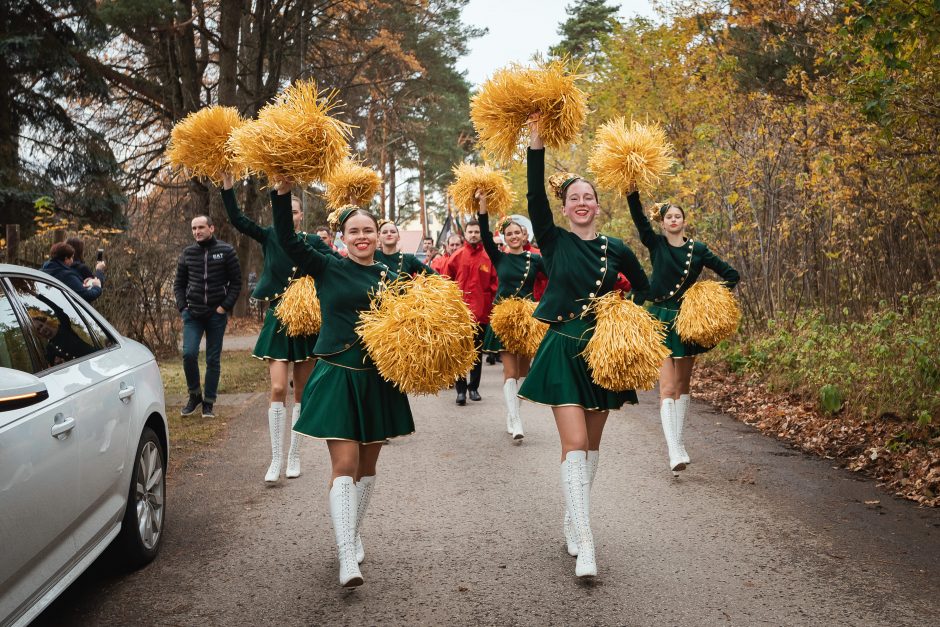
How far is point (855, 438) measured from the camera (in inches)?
314

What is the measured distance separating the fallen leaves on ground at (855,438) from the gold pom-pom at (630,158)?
297cm

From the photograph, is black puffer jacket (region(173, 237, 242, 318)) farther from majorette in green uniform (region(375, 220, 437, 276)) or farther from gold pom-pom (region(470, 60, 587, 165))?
gold pom-pom (region(470, 60, 587, 165))

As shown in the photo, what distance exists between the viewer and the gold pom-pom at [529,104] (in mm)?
4871

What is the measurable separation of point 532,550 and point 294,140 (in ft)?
8.71

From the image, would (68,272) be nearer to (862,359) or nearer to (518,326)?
(518,326)

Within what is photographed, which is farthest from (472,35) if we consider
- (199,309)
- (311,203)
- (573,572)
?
(573,572)

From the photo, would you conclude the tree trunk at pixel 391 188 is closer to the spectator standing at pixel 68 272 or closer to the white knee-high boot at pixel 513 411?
the spectator standing at pixel 68 272

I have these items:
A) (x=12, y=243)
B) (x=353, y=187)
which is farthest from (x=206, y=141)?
(x=12, y=243)

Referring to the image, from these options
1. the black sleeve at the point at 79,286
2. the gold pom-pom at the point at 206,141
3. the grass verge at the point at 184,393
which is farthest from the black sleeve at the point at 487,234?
the black sleeve at the point at 79,286

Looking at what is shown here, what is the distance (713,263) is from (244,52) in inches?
776

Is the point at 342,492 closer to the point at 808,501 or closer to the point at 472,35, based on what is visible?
the point at 808,501

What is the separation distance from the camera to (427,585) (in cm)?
454

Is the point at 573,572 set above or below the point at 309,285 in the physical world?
below

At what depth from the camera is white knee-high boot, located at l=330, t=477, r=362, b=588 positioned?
14.4ft
